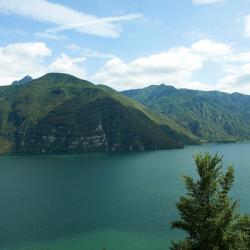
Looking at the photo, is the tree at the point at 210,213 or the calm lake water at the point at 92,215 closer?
the tree at the point at 210,213

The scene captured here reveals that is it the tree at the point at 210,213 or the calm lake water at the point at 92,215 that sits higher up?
the tree at the point at 210,213

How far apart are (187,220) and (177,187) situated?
155037 millimetres

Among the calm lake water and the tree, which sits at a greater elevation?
the tree

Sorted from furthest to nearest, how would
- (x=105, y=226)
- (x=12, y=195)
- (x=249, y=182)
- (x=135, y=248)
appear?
1. (x=249, y=182)
2. (x=12, y=195)
3. (x=105, y=226)
4. (x=135, y=248)

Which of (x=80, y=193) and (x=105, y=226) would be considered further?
(x=80, y=193)

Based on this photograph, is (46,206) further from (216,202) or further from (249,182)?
(216,202)

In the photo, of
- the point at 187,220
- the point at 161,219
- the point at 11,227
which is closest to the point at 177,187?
the point at 161,219

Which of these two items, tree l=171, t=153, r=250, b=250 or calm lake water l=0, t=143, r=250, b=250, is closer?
tree l=171, t=153, r=250, b=250

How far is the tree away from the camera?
98.2 ft

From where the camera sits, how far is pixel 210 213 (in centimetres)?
3075

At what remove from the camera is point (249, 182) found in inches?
7456

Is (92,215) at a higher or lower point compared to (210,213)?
lower

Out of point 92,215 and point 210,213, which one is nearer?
point 210,213

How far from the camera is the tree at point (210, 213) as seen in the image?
98.2 feet
